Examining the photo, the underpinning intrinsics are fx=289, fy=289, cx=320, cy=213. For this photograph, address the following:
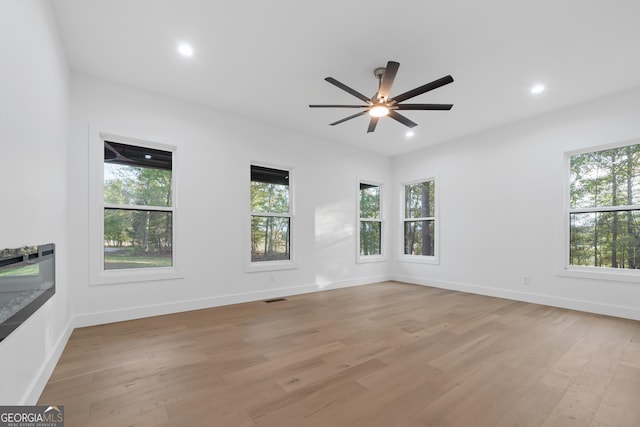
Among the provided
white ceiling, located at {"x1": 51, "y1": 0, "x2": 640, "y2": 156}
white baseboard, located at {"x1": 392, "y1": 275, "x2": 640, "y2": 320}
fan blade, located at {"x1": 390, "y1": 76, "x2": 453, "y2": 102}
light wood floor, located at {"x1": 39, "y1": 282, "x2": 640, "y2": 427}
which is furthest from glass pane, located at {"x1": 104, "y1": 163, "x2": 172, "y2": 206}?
white baseboard, located at {"x1": 392, "y1": 275, "x2": 640, "y2": 320}

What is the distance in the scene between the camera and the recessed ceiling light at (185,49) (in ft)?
9.25

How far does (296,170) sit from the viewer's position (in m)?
5.20

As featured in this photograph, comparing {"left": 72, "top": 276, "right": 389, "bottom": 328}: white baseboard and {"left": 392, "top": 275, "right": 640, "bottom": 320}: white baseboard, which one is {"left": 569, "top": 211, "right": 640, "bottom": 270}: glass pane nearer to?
{"left": 392, "top": 275, "right": 640, "bottom": 320}: white baseboard

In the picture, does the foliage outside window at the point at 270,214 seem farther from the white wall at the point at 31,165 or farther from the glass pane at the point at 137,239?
the white wall at the point at 31,165

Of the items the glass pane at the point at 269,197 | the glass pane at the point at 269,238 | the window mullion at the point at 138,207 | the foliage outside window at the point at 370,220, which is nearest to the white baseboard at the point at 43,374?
the window mullion at the point at 138,207

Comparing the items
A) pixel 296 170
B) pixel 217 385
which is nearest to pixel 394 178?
pixel 296 170

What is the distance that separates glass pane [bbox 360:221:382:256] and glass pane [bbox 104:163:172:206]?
3859 mm

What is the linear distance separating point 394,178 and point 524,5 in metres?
4.49

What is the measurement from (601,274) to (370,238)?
3.70 m

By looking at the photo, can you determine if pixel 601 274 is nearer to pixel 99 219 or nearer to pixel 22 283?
pixel 22 283

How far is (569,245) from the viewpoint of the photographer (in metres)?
4.21

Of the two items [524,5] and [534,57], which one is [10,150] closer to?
[524,5]

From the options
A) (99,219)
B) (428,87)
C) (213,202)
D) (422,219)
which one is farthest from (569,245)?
(99,219)

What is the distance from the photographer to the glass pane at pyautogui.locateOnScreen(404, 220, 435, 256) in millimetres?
6054
